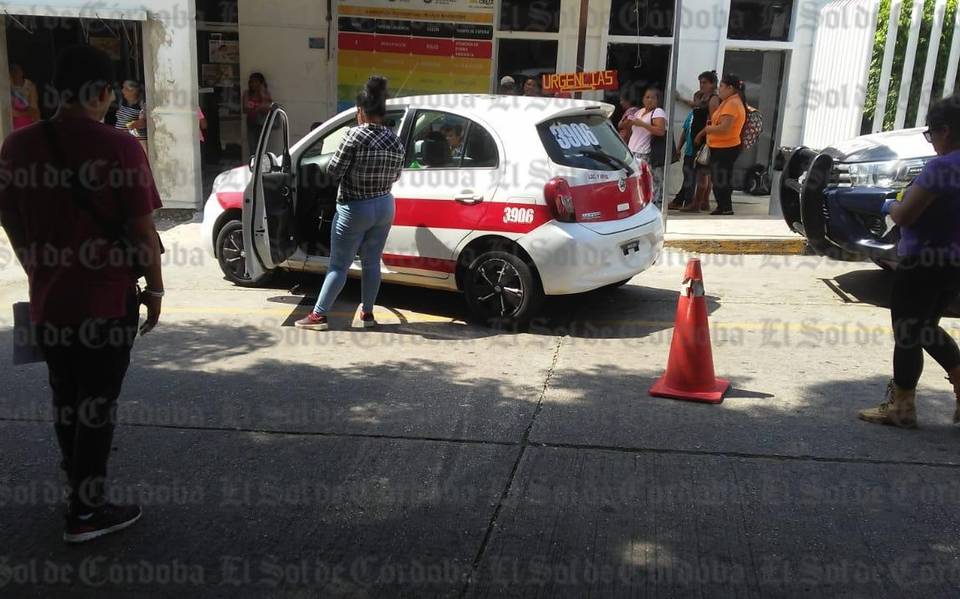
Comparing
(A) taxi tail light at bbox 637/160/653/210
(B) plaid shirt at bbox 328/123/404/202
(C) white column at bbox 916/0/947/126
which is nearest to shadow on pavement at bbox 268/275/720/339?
(A) taxi tail light at bbox 637/160/653/210

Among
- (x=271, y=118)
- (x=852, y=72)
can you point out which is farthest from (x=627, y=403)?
(x=852, y=72)

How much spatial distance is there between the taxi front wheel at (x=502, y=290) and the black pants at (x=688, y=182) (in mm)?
6022

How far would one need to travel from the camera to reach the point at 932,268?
14.9 ft

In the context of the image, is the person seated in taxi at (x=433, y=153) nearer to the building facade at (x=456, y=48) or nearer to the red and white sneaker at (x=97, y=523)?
the red and white sneaker at (x=97, y=523)

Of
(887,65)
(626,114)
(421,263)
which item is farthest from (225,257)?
(887,65)

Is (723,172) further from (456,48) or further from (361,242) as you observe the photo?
(361,242)

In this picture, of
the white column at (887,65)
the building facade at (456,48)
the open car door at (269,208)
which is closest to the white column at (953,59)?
the white column at (887,65)

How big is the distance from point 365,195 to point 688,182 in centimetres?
685

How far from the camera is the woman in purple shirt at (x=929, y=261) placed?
14.6 ft

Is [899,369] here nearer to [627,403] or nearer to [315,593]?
[627,403]

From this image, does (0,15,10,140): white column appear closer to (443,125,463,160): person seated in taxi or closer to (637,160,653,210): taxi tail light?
(443,125,463,160): person seated in taxi

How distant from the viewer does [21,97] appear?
1193 centimetres

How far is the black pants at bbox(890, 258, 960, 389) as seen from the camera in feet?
15.0

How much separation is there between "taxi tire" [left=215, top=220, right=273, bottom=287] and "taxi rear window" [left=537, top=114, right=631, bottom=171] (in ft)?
Result: 9.17
